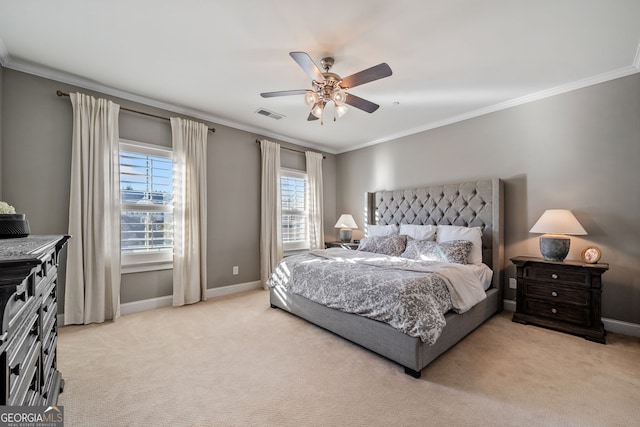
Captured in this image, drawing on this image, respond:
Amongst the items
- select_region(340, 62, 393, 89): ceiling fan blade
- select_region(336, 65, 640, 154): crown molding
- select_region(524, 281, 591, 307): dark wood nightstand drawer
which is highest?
select_region(336, 65, 640, 154): crown molding

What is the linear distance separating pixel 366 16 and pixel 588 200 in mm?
3196

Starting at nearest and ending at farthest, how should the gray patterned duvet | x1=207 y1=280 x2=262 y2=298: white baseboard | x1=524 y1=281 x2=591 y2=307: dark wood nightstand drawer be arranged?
the gray patterned duvet
x1=524 y1=281 x2=591 y2=307: dark wood nightstand drawer
x1=207 y1=280 x2=262 y2=298: white baseboard

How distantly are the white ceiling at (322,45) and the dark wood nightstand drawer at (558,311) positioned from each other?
252 cm

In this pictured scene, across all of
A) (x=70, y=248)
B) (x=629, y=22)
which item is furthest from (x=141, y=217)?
(x=629, y=22)

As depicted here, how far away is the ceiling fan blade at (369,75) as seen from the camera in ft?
6.82

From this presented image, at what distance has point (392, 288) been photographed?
2.29 meters

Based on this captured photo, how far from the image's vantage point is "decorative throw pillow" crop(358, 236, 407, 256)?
3969mm

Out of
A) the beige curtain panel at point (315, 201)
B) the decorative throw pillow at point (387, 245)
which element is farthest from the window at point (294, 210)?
the decorative throw pillow at point (387, 245)

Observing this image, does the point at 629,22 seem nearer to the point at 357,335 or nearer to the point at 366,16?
the point at 366,16

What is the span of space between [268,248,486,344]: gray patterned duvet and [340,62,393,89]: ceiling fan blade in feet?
5.69

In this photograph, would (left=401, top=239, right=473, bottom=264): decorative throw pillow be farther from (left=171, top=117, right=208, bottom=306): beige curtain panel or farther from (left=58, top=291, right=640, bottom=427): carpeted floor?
(left=171, top=117, right=208, bottom=306): beige curtain panel

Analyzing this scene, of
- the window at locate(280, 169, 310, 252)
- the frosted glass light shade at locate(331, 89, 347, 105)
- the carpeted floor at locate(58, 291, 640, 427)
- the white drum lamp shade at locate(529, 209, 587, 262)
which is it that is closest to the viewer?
the carpeted floor at locate(58, 291, 640, 427)

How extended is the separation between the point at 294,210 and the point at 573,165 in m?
4.15

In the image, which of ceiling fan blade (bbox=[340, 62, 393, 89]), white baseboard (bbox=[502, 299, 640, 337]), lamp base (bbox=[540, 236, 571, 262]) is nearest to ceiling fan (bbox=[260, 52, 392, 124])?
ceiling fan blade (bbox=[340, 62, 393, 89])
